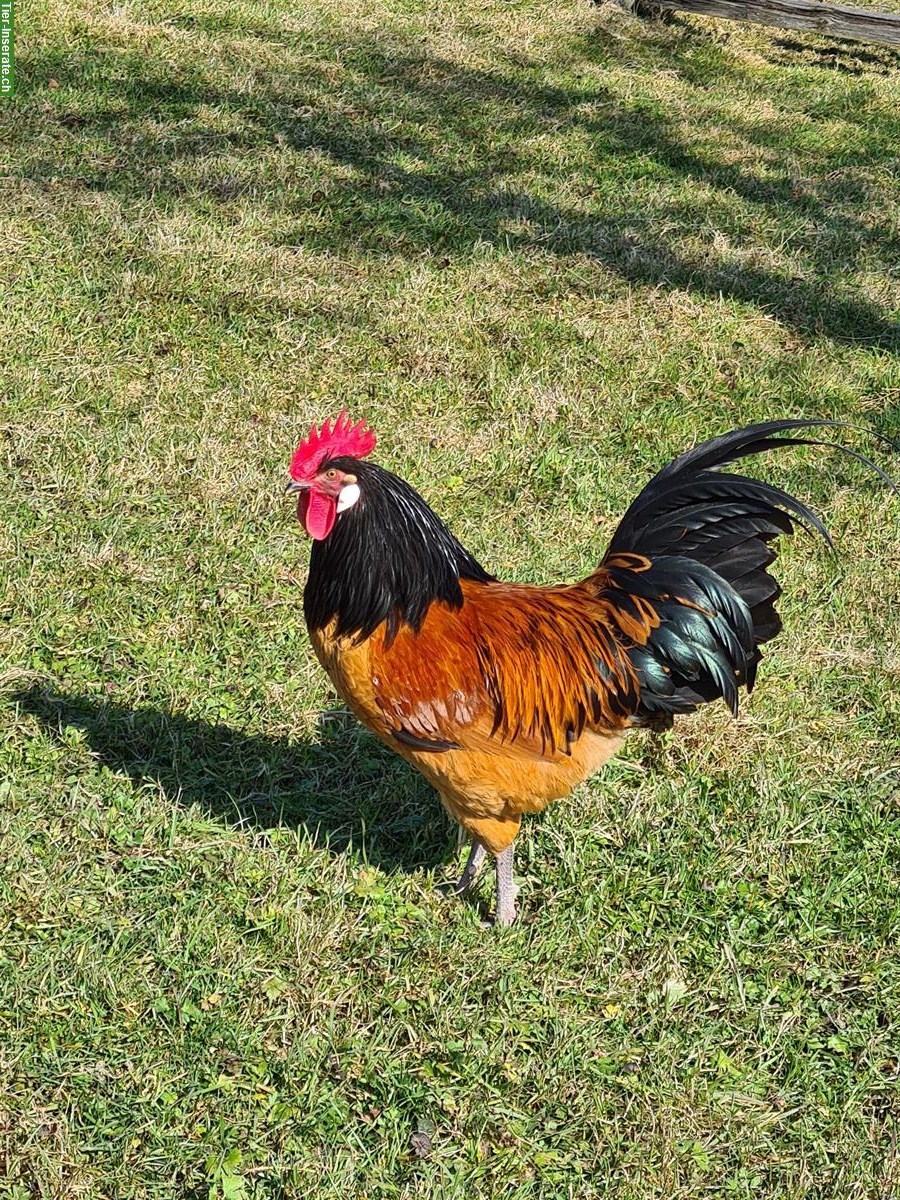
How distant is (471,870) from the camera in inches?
136

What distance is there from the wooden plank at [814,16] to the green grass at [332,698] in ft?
7.01

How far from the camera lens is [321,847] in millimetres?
3502

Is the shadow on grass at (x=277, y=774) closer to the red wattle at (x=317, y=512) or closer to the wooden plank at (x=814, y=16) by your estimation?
the red wattle at (x=317, y=512)

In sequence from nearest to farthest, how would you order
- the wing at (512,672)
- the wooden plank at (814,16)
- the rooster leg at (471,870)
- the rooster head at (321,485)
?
the rooster head at (321,485) → the wing at (512,672) → the rooster leg at (471,870) → the wooden plank at (814,16)

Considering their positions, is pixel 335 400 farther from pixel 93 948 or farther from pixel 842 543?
pixel 93 948

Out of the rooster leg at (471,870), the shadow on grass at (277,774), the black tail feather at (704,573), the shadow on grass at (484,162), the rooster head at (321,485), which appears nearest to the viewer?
the rooster head at (321,485)

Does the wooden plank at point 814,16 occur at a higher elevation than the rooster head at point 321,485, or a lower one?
higher

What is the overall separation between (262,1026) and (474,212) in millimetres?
5259

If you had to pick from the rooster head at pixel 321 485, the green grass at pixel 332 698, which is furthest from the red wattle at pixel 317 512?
the green grass at pixel 332 698

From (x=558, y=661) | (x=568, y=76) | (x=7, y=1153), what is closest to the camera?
(x=7, y=1153)

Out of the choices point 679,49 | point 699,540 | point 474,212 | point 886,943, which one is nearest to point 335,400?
point 474,212

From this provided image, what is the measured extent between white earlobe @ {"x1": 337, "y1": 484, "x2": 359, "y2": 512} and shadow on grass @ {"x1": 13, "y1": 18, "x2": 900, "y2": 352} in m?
4.00

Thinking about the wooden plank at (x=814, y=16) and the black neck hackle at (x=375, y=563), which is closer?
the black neck hackle at (x=375, y=563)

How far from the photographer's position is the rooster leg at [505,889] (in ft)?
10.5
